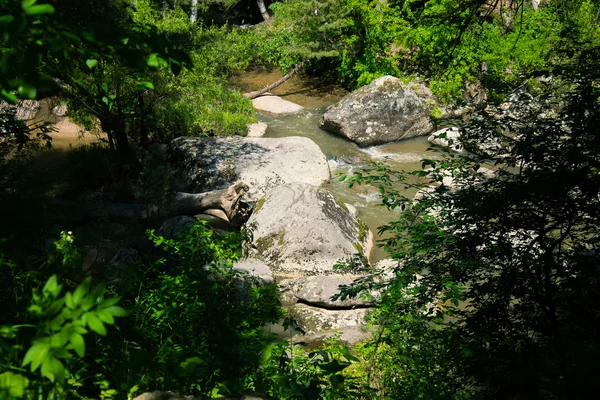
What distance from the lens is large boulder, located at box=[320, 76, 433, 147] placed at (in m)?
12.3

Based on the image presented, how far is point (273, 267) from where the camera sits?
764 cm

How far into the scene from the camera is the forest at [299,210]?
81.8 inches

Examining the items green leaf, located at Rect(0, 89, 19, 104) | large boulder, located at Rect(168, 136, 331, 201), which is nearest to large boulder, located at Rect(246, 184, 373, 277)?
large boulder, located at Rect(168, 136, 331, 201)

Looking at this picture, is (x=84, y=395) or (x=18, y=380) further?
(x=84, y=395)

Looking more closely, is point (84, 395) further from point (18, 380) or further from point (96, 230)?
point (96, 230)

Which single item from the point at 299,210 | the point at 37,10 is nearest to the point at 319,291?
the point at 299,210

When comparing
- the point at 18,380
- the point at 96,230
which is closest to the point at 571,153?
the point at 18,380

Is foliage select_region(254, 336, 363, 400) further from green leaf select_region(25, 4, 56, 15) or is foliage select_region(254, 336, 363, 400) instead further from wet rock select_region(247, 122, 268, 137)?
wet rock select_region(247, 122, 268, 137)

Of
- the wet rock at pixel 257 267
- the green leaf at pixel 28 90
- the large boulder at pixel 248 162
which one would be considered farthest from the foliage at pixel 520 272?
the large boulder at pixel 248 162

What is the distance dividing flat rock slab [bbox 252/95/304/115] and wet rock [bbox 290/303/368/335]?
26.2ft

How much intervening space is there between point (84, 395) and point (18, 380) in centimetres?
93

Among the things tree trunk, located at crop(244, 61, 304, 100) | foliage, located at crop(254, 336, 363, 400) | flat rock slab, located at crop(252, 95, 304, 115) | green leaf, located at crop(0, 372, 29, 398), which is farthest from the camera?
tree trunk, located at crop(244, 61, 304, 100)

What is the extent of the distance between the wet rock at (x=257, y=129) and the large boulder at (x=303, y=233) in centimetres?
381

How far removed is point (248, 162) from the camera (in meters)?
9.86
